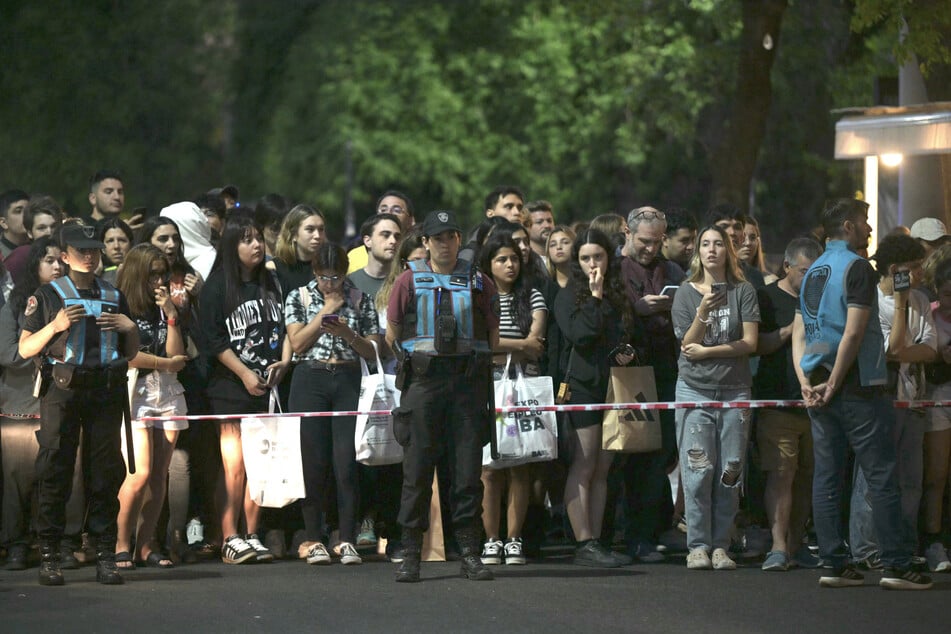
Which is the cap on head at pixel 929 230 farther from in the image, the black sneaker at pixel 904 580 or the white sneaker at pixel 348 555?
the white sneaker at pixel 348 555

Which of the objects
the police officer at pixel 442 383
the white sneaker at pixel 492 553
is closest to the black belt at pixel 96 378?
the police officer at pixel 442 383

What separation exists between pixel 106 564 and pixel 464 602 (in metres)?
2.28

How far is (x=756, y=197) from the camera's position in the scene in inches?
1406

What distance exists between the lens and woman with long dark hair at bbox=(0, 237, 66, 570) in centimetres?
1127

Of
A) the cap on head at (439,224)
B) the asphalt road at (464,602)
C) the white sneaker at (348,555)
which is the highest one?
the cap on head at (439,224)

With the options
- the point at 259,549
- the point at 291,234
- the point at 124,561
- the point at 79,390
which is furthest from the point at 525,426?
the point at 79,390

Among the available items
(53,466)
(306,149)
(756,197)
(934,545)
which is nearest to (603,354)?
(934,545)

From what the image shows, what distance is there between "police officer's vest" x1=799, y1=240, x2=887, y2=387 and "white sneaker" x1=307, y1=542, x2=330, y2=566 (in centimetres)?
331

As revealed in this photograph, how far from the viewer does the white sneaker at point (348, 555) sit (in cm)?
1137

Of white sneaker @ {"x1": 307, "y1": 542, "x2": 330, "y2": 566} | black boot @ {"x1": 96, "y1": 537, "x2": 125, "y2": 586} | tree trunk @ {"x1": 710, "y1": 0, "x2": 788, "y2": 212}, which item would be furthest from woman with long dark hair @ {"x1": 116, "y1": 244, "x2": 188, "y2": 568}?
tree trunk @ {"x1": 710, "y1": 0, "x2": 788, "y2": 212}

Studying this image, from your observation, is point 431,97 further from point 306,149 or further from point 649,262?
point 649,262

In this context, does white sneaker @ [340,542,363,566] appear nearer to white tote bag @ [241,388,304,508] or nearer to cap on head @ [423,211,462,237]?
white tote bag @ [241,388,304,508]

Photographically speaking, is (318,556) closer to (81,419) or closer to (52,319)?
(81,419)

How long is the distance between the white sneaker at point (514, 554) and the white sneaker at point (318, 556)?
1.17 meters
